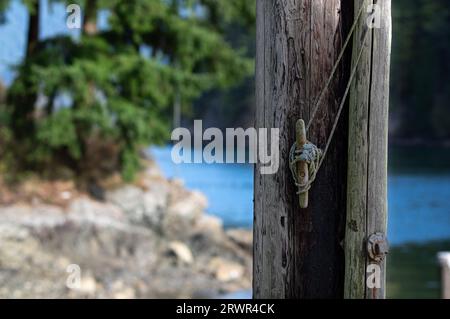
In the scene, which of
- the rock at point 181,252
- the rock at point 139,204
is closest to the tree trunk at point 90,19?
the rock at point 139,204

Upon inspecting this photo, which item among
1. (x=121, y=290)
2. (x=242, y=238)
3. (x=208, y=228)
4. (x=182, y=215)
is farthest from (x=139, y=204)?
(x=121, y=290)

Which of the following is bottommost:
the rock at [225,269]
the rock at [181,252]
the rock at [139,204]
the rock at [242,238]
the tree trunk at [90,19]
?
the rock at [225,269]

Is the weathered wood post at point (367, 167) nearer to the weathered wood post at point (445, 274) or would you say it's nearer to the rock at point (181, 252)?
the weathered wood post at point (445, 274)

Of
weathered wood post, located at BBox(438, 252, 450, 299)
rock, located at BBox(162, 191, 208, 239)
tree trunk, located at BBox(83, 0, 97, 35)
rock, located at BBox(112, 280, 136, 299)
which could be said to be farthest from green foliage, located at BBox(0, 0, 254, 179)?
weathered wood post, located at BBox(438, 252, 450, 299)

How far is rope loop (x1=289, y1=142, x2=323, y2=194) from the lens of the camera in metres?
3.12

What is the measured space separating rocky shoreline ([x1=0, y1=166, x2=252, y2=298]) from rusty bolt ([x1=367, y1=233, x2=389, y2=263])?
8.08 metres

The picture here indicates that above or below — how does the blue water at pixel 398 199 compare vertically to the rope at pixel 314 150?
above

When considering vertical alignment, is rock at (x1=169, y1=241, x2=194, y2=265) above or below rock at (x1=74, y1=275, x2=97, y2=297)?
above

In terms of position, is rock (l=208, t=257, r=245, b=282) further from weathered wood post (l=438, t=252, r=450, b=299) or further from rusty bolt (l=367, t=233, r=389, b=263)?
rusty bolt (l=367, t=233, r=389, b=263)

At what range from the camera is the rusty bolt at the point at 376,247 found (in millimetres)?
3203

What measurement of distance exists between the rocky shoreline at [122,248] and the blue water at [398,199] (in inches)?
91.6

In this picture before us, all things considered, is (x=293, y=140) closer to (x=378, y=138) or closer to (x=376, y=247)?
(x=378, y=138)
